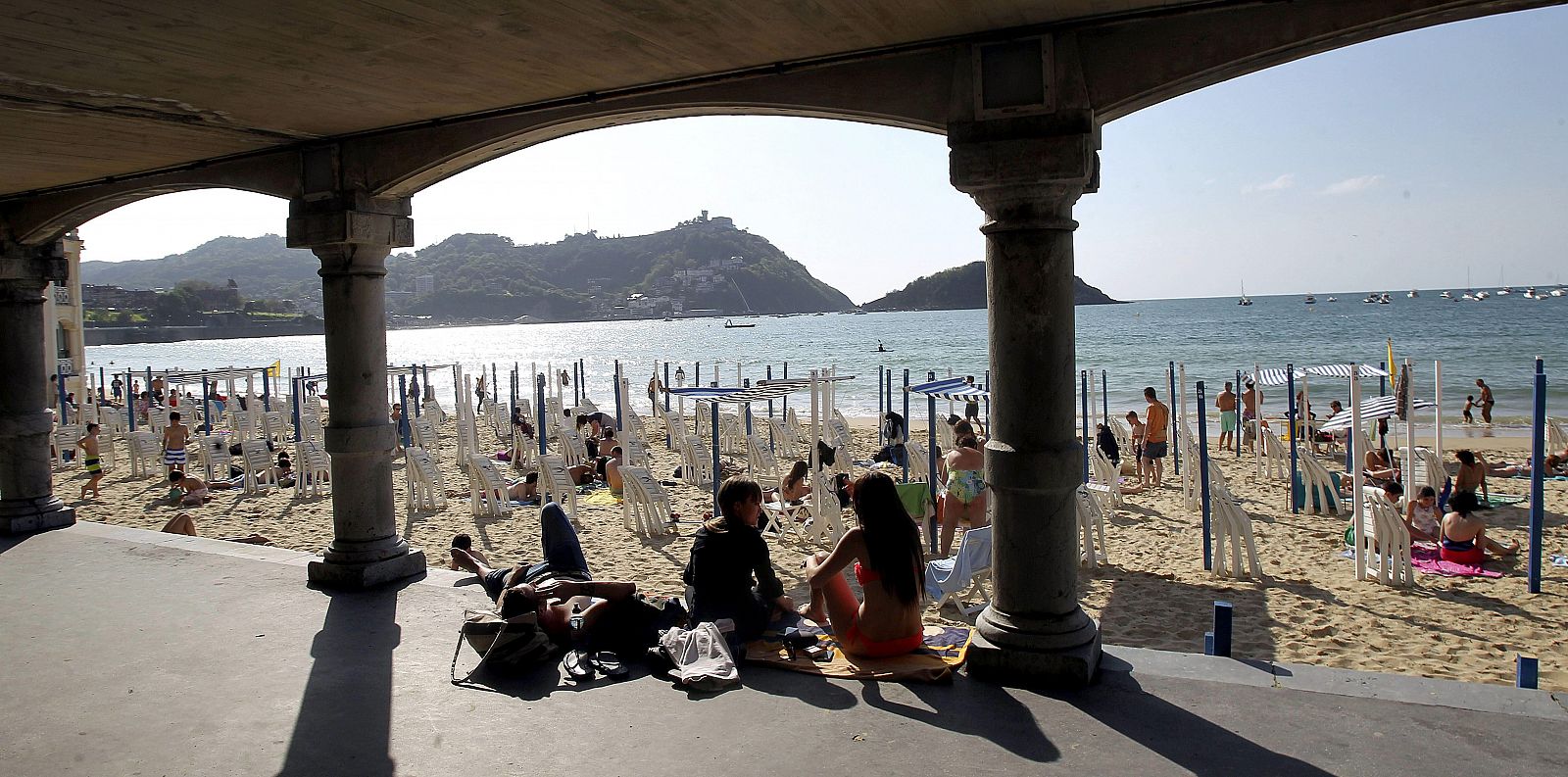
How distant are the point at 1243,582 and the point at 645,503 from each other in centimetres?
534

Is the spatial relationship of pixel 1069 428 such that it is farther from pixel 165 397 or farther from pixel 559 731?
pixel 165 397

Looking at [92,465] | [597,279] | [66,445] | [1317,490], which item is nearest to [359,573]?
[1317,490]

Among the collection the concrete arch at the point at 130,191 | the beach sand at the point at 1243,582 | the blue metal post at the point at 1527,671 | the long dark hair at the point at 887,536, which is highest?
the concrete arch at the point at 130,191

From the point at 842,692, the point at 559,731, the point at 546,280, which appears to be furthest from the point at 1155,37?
the point at 546,280

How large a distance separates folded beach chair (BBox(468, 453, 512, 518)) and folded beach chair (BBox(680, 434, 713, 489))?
2.82 meters

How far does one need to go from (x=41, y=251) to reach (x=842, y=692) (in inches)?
266

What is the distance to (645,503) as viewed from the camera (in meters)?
9.55

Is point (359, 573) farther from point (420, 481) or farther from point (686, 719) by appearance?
point (420, 481)

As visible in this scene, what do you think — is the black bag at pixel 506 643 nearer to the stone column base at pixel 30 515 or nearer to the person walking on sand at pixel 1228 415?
the stone column base at pixel 30 515

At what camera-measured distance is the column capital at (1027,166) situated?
3488 millimetres

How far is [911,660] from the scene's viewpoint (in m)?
3.93

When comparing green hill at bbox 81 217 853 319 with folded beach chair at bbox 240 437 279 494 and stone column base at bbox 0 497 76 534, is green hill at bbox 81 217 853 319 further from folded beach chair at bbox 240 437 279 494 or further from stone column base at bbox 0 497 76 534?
stone column base at bbox 0 497 76 534

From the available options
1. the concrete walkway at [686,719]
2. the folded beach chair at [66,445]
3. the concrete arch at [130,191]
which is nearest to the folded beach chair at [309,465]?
the folded beach chair at [66,445]

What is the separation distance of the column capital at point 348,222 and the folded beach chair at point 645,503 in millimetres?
4499
